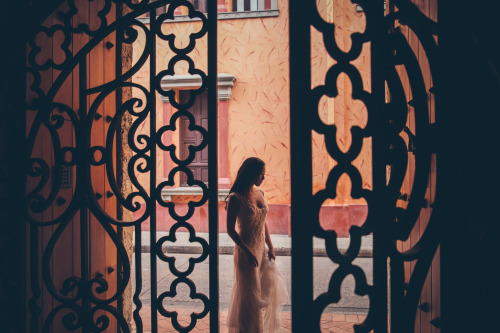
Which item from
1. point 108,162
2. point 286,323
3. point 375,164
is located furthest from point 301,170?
point 286,323

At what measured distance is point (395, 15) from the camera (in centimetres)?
151

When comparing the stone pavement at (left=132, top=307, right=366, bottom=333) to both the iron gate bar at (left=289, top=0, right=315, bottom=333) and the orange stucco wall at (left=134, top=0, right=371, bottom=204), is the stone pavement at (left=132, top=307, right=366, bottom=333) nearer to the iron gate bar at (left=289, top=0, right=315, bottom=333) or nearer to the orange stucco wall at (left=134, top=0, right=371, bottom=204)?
the iron gate bar at (left=289, top=0, right=315, bottom=333)

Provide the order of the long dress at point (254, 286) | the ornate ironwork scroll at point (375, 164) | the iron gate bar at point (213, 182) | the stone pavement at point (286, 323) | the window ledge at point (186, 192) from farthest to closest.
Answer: the window ledge at point (186, 192)
the stone pavement at point (286, 323)
the long dress at point (254, 286)
the iron gate bar at point (213, 182)
the ornate ironwork scroll at point (375, 164)

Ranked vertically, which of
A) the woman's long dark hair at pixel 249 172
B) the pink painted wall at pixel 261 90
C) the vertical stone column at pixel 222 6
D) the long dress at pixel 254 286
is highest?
the vertical stone column at pixel 222 6

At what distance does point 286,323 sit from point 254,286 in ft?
3.96

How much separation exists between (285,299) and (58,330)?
6.63 feet

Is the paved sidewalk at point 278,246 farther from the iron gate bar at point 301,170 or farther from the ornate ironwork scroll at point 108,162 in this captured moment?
the iron gate bar at point 301,170

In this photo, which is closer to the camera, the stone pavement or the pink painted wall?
the stone pavement

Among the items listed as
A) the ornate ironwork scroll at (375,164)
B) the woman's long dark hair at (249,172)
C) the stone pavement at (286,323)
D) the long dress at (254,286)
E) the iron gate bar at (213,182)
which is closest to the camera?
the ornate ironwork scroll at (375,164)

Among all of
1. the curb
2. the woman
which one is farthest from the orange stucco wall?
the woman

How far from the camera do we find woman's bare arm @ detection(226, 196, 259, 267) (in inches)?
135

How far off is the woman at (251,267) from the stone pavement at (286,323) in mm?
705

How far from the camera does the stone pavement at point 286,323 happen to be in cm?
408

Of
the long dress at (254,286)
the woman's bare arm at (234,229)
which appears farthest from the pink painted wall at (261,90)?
the woman's bare arm at (234,229)
